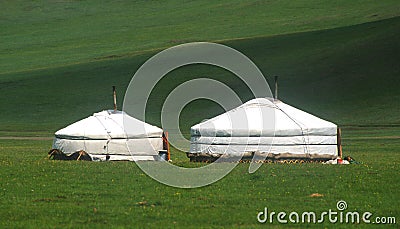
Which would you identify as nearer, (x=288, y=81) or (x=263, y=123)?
(x=263, y=123)

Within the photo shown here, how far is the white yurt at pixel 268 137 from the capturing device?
21125 mm

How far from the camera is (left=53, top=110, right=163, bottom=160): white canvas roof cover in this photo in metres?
22.6

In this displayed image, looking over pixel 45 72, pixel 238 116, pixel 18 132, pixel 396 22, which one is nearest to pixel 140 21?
pixel 45 72

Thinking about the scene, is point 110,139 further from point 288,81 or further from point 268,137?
point 288,81

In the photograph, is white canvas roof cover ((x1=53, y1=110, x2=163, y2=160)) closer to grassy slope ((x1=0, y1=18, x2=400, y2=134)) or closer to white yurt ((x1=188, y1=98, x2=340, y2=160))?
white yurt ((x1=188, y1=98, x2=340, y2=160))

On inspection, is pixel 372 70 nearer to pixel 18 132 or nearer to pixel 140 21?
pixel 18 132

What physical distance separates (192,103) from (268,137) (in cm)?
3164

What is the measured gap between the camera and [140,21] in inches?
3548

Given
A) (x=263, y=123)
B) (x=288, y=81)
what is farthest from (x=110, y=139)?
(x=288, y=81)

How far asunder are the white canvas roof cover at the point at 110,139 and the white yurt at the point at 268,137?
2.06 m

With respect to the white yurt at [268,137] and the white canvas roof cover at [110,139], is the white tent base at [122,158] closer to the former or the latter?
the white canvas roof cover at [110,139]

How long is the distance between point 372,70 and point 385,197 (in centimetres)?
4046

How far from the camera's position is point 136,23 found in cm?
8912

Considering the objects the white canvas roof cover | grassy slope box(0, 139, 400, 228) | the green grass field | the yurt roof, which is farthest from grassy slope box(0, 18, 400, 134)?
grassy slope box(0, 139, 400, 228)
